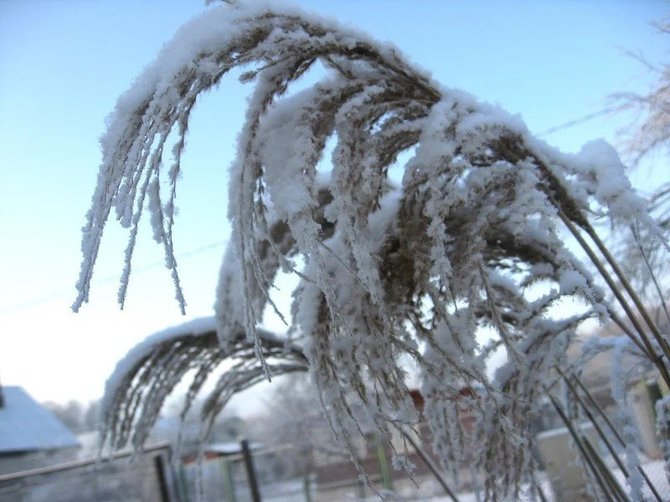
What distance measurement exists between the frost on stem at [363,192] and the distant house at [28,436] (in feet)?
55.7

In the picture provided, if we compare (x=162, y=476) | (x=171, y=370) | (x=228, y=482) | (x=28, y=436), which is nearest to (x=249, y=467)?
(x=162, y=476)

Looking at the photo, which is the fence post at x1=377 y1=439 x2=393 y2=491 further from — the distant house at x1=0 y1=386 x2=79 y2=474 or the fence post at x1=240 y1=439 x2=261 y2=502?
the distant house at x1=0 y1=386 x2=79 y2=474

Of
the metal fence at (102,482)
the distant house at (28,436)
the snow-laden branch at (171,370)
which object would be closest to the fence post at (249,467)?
the metal fence at (102,482)

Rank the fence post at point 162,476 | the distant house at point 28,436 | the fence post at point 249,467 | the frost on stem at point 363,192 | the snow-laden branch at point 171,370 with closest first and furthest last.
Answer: the frost on stem at point 363,192, the snow-laden branch at point 171,370, the fence post at point 162,476, the fence post at point 249,467, the distant house at point 28,436

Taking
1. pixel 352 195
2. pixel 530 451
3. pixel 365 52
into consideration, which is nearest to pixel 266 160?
pixel 352 195

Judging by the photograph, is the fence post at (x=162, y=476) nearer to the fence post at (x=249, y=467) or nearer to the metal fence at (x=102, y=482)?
the metal fence at (x=102, y=482)

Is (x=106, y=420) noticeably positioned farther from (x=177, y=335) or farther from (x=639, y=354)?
(x=639, y=354)

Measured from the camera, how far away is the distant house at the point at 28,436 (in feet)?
53.5

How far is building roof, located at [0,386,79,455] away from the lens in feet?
56.0

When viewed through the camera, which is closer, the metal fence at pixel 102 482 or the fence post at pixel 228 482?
the metal fence at pixel 102 482

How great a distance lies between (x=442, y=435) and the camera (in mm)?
2043

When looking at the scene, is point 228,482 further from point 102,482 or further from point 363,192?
point 363,192

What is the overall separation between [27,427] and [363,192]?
2041 cm

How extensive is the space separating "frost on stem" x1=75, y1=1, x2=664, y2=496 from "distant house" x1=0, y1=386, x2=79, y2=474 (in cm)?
1697
